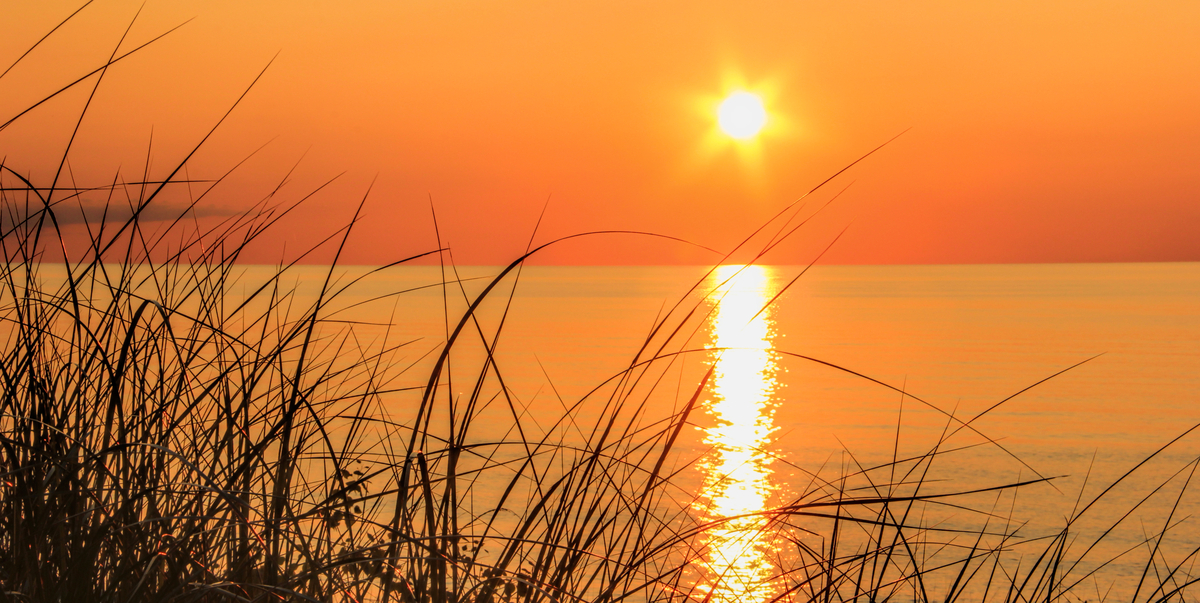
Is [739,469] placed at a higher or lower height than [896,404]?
lower

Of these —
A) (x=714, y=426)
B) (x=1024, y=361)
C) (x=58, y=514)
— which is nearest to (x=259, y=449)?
(x=58, y=514)

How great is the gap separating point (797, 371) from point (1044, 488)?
1146 cm

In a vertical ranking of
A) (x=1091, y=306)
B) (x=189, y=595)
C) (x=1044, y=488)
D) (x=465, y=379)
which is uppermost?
(x=1091, y=306)

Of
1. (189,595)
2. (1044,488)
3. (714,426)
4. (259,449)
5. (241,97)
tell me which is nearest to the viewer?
(189,595)

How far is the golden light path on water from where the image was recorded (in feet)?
5.70

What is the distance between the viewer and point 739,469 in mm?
8242

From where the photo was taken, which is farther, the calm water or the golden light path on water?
the calm water

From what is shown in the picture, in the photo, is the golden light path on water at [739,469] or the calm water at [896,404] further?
the calm water at [896,404]

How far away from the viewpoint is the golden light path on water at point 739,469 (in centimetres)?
174

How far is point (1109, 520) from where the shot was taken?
733 cm

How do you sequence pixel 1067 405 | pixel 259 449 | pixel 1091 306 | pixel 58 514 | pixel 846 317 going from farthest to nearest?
pixel 1091 306
pixel 846 317
pixel 1067 405
pixel 259 449
pixel 58 514

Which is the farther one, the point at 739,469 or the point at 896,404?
the point at 896,404

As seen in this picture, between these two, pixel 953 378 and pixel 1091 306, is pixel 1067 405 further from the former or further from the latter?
pixel 1091 306

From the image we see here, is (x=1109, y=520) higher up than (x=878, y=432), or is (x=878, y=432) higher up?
(x=878, y=432)
